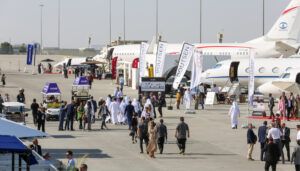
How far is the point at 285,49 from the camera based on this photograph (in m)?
68.1

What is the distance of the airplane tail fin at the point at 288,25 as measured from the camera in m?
68.6

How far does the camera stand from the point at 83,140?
101ft

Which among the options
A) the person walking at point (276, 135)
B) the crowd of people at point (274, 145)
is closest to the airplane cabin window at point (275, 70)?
the crowd of people at point (274, 145)

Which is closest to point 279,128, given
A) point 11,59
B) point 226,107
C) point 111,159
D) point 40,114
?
point 111,159

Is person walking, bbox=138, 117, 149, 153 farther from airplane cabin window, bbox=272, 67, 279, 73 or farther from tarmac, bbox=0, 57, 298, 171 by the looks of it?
airplane cabin window, bbox=272, 67, 279, 73

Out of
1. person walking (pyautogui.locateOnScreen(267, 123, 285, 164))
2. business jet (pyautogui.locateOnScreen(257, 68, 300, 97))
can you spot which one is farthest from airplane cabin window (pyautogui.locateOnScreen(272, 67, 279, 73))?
person walking (pyautogui.locateOnScreen(267, 123, 285, 164))

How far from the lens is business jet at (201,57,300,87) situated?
51.2 metres

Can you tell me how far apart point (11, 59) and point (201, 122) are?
9914cm

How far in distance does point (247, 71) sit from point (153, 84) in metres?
10.1

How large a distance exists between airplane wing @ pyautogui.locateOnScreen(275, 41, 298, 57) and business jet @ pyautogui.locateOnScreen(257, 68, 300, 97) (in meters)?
18.3

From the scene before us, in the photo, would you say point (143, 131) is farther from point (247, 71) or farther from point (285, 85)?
point (247, 71)

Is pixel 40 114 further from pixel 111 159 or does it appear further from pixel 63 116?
pixel 111 159

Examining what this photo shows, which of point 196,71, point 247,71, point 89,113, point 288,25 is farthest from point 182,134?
point 288,25

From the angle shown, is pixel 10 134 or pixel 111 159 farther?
pixel 111 159
